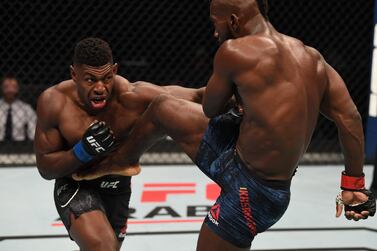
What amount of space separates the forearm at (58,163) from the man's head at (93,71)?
19cm

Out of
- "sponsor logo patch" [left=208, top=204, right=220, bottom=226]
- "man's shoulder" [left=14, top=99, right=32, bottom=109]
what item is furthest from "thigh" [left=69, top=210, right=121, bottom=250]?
"man's shoulder" [left=14, top=99, right=32, bottom=109]

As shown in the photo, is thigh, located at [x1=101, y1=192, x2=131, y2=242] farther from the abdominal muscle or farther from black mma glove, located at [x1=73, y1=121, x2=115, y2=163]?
the abdominal muscle

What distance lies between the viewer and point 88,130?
1892mm

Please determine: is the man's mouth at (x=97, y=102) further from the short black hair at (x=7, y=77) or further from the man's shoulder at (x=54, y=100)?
the short black hair at (x=7, y=77)

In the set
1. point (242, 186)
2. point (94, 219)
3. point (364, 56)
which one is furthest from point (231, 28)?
point (364, 56)

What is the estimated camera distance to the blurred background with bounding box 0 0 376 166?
4570mm

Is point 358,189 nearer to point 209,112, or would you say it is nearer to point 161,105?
point 209,112

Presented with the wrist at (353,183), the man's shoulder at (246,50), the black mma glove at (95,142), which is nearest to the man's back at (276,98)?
the man's shoulder at (246,50)

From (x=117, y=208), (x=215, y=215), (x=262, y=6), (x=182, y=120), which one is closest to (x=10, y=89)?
(x=117, y=208)

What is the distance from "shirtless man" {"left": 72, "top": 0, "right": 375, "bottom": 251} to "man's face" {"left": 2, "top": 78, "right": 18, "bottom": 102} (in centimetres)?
280

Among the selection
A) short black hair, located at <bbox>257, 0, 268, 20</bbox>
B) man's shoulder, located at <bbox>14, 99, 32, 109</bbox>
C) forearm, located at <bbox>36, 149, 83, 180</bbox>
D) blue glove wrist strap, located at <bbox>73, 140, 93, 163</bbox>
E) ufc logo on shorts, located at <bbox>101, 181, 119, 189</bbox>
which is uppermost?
short black hair, located at <bbox>257, 0, 268, 20</bbox>

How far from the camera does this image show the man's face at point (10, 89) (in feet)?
14.7

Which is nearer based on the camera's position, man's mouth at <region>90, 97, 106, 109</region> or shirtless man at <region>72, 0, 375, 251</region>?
shirtless man at <region>72, 0, 375, 251</region>

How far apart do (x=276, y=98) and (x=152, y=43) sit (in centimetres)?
338
